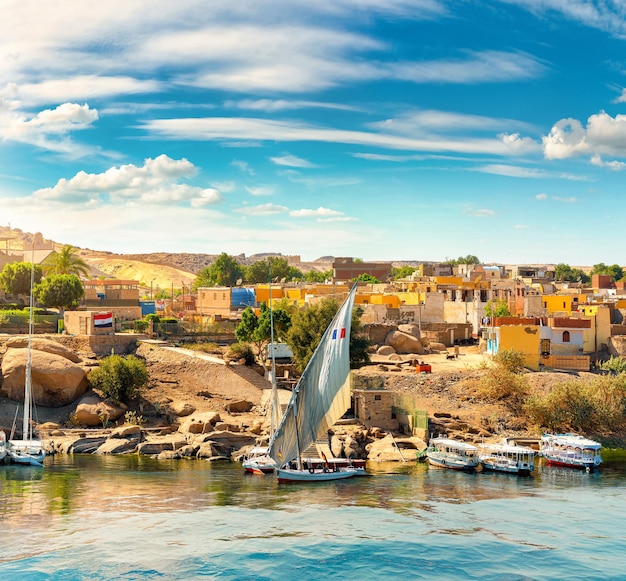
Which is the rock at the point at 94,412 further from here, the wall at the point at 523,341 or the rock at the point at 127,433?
the wall at the point at 523,341

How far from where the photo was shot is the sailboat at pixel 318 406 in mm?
31422

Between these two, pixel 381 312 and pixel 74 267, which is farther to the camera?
pixel 74 267

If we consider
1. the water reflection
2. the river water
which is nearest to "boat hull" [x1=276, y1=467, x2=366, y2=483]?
the water reflection

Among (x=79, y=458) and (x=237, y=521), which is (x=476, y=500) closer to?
(x=237, y=521)

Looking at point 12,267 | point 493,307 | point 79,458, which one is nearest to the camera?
point 79,458

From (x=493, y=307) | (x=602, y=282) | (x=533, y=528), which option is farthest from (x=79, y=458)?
(x=602, y=282)

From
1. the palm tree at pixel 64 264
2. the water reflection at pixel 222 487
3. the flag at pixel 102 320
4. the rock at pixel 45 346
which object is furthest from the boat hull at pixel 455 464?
the palm tree at pixel 64 264

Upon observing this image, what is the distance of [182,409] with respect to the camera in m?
42.8

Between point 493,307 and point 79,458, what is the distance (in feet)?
112

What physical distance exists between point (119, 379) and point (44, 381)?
143 inches

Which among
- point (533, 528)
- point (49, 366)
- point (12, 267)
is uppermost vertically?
point (12, 267)

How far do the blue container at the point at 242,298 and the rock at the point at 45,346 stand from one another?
935 inches

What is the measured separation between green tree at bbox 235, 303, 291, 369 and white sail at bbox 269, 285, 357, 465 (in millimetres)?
15153

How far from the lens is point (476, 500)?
29.7m
